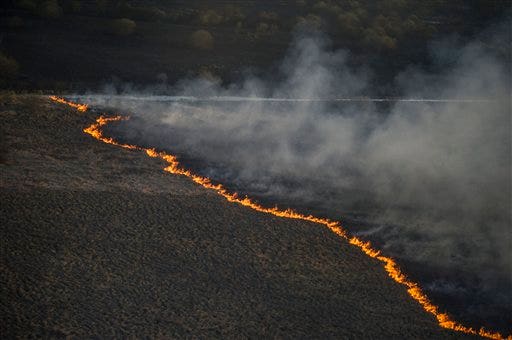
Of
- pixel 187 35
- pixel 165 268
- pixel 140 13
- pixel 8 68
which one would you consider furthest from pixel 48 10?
pixel 165 268

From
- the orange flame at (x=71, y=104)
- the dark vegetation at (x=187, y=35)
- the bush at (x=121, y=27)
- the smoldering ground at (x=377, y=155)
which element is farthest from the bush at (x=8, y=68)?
the bush at (x=121, y=27)

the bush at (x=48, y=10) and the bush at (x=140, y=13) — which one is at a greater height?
the bush at (x=140, y=13)

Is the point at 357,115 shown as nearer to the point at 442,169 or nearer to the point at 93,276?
the point at 442,169

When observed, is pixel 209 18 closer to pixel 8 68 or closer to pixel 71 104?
pixel 8 68

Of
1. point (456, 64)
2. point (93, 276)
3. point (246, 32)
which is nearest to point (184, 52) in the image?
point (246, 32)

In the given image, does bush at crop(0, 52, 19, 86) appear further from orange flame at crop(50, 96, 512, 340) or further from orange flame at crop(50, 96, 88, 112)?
orange flame at crop(50, 96, 512, 340)

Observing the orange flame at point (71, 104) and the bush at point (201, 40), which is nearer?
the orange flame at point (71, 104)

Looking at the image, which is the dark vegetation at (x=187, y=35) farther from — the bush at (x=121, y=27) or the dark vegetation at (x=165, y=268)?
the dark vegetation at (x=165, y=268)

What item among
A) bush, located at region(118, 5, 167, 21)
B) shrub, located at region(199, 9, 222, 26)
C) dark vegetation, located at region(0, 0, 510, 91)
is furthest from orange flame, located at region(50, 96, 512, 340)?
shrub, located at region(199, 9, 222, 26)
